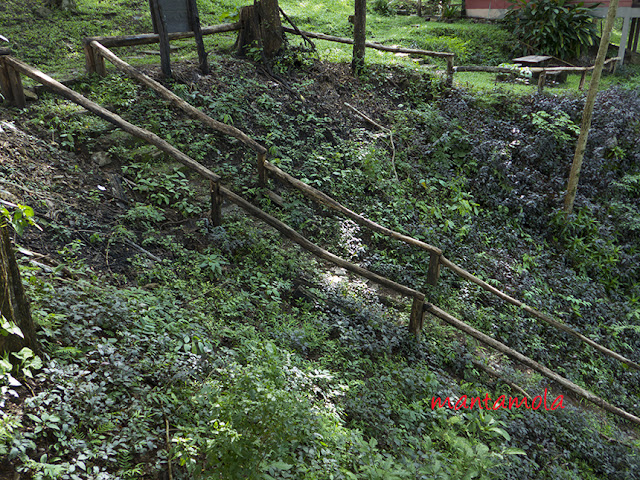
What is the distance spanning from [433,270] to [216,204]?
3.45 meters

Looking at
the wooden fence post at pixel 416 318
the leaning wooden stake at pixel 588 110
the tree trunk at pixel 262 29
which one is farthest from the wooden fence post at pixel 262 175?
the leaning wooden stake at pixel 588 110

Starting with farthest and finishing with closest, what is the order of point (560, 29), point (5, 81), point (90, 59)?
point (560, 29) → point (90, 59) → point (5, 81)

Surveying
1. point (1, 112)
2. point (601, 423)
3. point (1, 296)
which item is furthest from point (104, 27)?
point (601, 423)

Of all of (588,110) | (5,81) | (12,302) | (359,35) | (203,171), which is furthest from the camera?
(359,35)

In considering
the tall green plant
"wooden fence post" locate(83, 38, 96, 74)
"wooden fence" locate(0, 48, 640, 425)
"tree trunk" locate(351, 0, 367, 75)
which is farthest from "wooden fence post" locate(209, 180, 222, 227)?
the tall green plant

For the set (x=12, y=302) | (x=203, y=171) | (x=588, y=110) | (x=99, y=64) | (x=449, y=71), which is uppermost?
(x=99, y=64)

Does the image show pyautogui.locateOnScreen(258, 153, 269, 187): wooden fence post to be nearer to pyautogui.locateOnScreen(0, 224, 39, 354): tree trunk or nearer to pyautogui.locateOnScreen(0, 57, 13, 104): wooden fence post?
pyautogui.locateOnScreen(0, 57, 13, 104): wooden fence post

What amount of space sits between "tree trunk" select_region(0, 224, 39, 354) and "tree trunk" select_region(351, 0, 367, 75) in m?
10.1

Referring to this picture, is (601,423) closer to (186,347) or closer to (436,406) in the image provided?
(436,406)

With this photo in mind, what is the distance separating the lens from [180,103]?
7852 mm

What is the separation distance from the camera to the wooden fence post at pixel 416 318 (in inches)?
248

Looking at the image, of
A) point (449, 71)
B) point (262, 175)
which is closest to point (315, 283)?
point (262, 175)

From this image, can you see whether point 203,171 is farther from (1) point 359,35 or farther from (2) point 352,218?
(1) point 359,35

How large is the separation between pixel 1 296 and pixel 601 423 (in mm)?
7366
